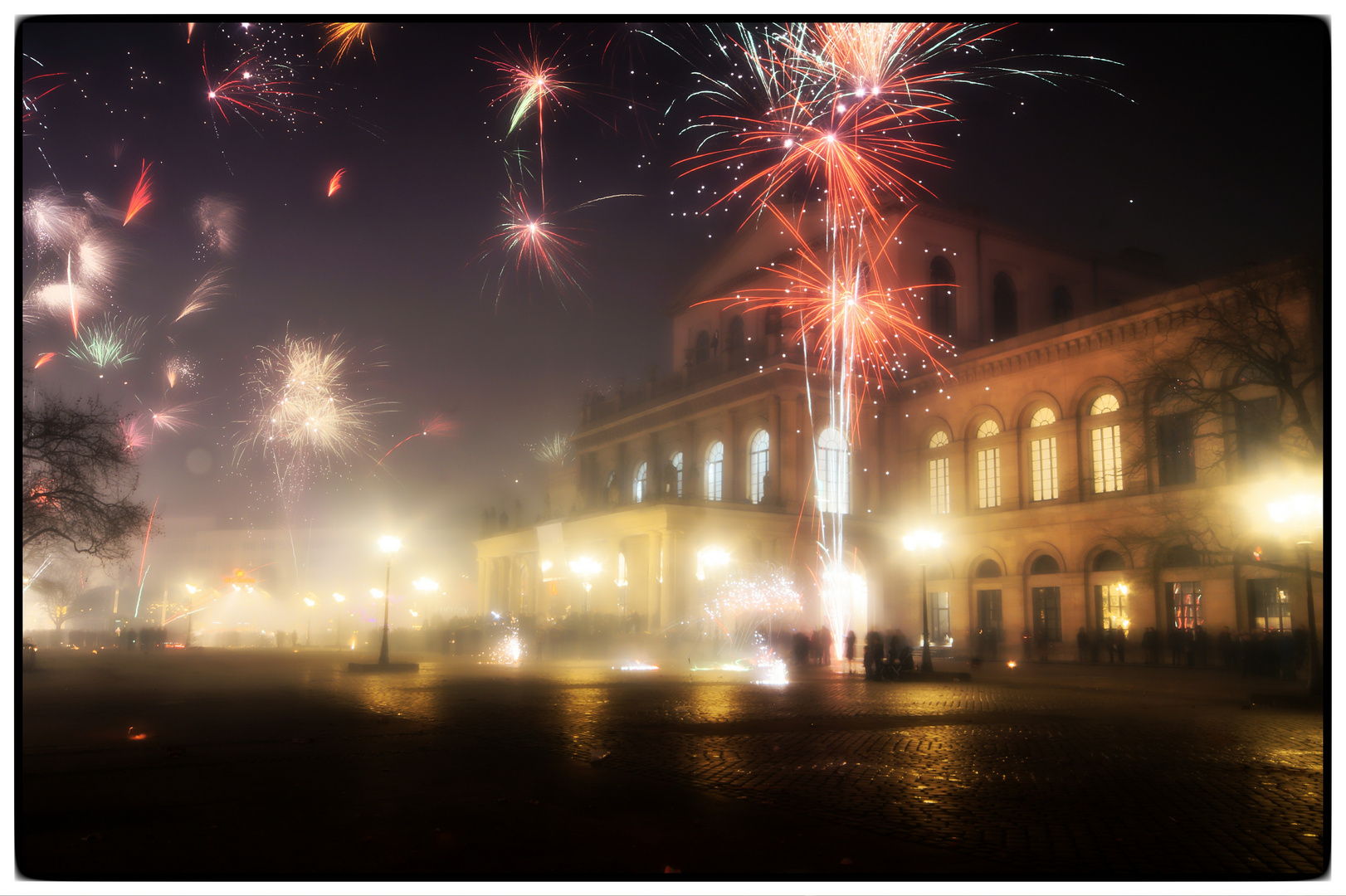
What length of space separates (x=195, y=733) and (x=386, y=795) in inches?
228

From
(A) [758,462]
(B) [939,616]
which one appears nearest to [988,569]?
(B) [939,616]

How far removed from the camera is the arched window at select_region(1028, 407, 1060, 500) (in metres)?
39.2

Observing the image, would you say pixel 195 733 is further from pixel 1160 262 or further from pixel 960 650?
pixel 1160 262

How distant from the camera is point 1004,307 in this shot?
159 feet

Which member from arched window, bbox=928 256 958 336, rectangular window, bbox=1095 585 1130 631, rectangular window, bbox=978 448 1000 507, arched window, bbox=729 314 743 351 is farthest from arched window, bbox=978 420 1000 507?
arched window, bbox=729 314 743 351

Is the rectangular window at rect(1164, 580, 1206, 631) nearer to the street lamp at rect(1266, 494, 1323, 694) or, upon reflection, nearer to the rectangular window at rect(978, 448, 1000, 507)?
the rectangular window at rect(978, 448, 1000, 507)

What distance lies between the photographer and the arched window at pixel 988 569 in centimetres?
4075

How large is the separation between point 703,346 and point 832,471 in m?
13.0

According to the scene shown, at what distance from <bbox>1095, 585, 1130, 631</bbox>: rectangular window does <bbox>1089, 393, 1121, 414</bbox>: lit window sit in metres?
6.48

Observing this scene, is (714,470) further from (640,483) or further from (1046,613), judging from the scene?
(1046,613)

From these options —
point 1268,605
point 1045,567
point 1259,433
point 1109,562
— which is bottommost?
point 1268,605

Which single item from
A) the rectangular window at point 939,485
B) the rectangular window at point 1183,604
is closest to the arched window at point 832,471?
the rectangular window at point 939,485

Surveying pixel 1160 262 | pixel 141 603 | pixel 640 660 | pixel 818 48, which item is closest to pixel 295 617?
pixel 141 603

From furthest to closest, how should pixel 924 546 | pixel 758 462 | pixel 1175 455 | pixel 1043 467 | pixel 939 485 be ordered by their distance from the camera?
1. pixel 758 462
2. pixel 939 485
3. pixel 1043 467
4. pixel 1175 455
5. pixel 924 546
